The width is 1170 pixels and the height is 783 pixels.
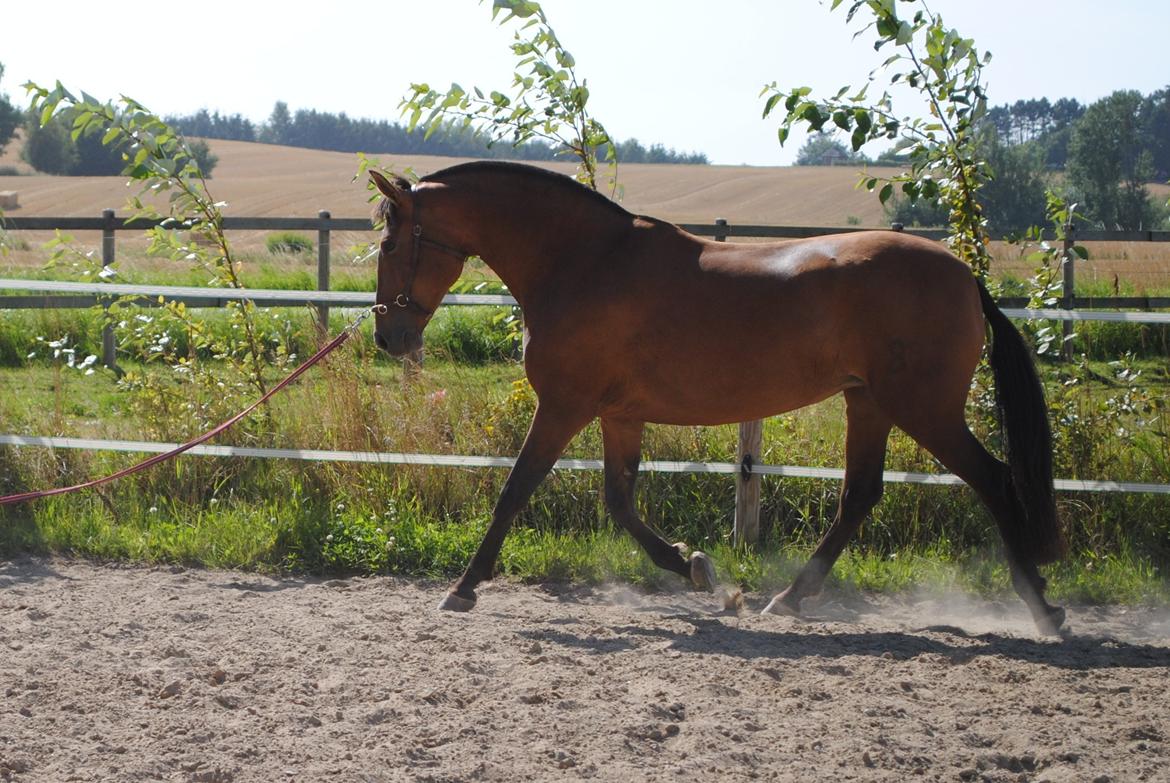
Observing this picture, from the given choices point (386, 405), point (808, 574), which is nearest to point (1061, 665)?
point (808, 574)

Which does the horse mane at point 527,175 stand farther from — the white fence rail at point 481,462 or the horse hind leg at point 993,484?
the horse hind leg at point 993,484

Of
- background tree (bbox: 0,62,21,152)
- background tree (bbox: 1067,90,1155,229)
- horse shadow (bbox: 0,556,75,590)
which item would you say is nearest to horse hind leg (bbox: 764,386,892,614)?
horse shadow (bbox: 0,556,75,590)

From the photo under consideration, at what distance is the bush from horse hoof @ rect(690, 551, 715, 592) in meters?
17.7

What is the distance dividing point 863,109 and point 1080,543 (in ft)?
8.24

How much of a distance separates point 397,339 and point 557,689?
1943 millimetres

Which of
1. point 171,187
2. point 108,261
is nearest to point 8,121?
point 108,261

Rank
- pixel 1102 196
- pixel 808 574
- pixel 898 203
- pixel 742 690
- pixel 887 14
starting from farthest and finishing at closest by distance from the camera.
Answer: pixel 898 203 < pixel 1102 196 < pixel 887 14 < pixel 808 574 < pixel 742 690

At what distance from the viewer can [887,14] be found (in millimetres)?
5707

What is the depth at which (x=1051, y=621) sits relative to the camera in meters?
4.72

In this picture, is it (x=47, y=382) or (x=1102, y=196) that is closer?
(x=47, y=382)

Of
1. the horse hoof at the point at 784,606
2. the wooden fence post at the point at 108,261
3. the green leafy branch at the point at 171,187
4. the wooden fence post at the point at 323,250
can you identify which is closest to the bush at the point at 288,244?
the wooden fence post at the point at 108,261

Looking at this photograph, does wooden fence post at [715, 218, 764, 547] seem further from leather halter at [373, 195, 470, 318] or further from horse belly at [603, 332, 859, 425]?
leather halter at [373, 195, 470, 318]

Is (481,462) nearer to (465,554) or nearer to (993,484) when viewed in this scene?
(465,554)

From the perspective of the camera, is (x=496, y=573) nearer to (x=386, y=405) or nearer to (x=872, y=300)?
(x=386, y=405)
